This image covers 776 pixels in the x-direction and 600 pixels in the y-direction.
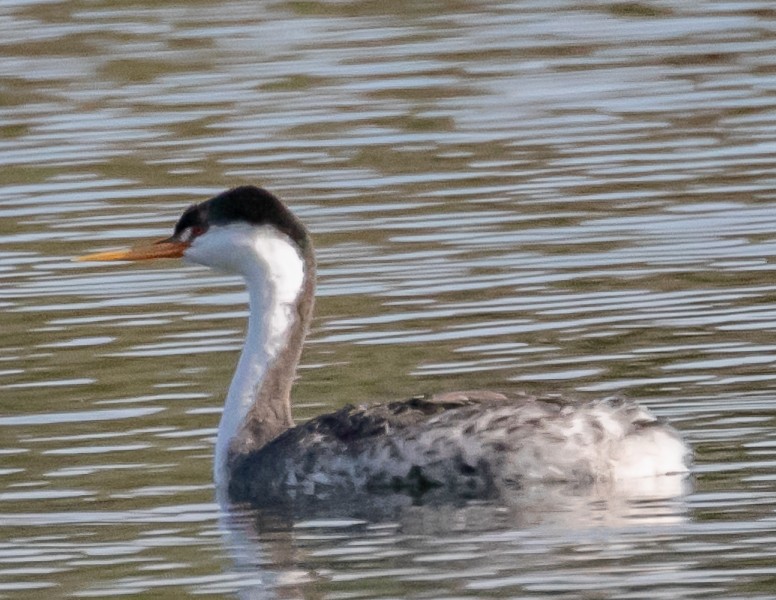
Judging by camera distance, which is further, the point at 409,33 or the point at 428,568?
the point at 409,33

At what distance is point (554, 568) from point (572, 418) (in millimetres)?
1611

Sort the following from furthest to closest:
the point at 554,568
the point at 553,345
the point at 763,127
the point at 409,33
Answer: the point at 409,33 → the point at 763,127 → the point at 553,345 → the point at 554,568

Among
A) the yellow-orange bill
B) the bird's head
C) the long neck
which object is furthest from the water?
the bird's head

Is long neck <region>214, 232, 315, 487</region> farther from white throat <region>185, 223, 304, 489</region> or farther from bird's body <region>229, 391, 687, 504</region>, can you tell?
bird's body <region>229, 391, 687, 504</region>

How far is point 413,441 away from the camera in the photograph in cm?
1088

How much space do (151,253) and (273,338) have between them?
793 mm

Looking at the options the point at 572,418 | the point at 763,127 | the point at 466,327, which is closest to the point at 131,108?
the point at 763,127

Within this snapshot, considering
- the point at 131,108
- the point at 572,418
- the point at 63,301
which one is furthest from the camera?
the point at 131,108

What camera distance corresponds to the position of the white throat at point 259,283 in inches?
470

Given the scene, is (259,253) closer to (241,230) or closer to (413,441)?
(241,230)

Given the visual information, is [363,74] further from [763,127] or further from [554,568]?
[554,568]

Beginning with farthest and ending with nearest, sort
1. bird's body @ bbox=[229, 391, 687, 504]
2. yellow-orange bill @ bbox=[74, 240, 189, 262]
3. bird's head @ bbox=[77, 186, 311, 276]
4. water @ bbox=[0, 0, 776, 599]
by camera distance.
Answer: yellow-orange bill @ bbox=[74, 240, 189, 262] → bird's head @ bbox=[77, 186, 311, 276] → bird's body @ bbox=[229, 391, 687, 504] → water @ bbox=[0, 0, 776, 599]

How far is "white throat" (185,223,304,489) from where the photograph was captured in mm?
11930

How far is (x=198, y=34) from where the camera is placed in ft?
82.9
